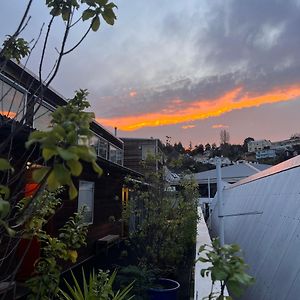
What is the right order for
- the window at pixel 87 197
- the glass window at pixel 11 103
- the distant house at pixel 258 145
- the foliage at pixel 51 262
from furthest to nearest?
the distant house at pixel 258 145, the window at pixel 87 197, the foliage at pixel 51 262, the glass window at pixel 11 103

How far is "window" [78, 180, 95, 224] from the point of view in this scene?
9279 mm

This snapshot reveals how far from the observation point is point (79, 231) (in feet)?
10.6

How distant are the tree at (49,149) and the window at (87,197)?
5875 mm

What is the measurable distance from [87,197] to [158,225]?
11.2 ft

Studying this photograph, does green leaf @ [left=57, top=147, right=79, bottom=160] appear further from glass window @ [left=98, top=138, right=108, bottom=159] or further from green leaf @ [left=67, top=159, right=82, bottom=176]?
glass window @ [left=98, top=138, right=108, bottom=159]

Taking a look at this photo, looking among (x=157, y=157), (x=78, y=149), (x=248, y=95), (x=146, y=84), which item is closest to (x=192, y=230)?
(x=157, y=157)

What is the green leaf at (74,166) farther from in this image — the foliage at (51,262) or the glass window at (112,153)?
the glass window at (112,153)

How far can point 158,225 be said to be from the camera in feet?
23.2

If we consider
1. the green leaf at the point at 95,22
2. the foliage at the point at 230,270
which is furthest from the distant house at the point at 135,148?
the foliage at the point at 230,270

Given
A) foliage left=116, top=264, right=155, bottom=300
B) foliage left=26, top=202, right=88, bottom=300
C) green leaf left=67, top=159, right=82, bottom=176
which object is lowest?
foliage left=116, top=264, right=155, bottom=300

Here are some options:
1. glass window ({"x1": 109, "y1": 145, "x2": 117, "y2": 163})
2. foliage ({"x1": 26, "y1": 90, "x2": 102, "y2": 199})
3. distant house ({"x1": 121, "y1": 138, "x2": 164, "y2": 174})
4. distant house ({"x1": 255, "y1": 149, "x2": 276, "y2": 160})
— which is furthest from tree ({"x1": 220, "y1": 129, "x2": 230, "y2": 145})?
foliage ({"x1": 26, "y1": 90, "x2": 102, "y2": 199})

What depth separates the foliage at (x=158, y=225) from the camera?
22.9 feet

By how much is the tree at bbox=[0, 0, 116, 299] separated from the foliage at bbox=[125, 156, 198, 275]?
3.73m

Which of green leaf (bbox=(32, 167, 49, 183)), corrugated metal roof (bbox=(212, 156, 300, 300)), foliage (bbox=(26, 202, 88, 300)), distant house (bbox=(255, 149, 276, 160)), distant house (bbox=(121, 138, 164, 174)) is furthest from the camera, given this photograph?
distant house (bbox=(255, 149, 276, 160))
